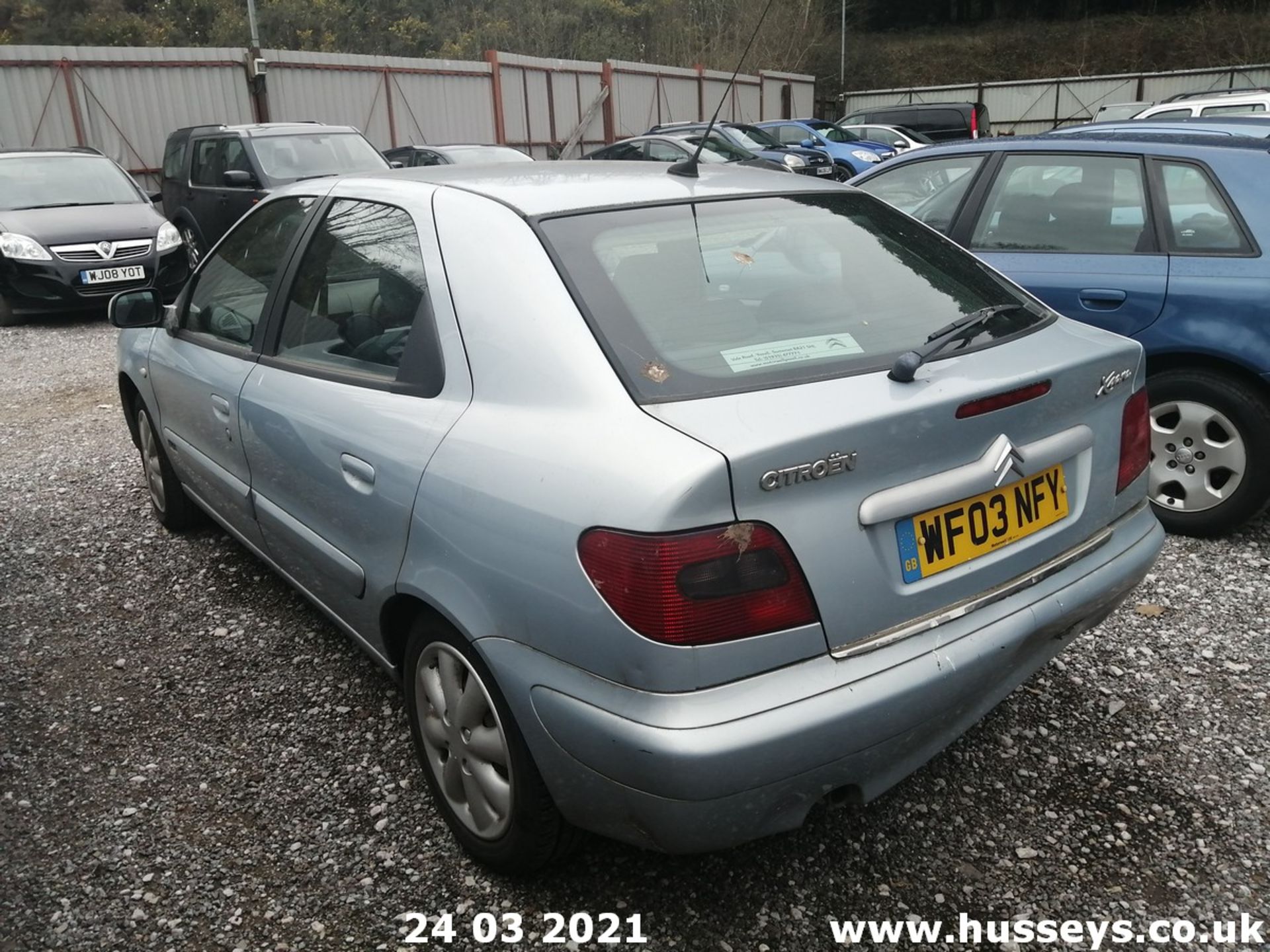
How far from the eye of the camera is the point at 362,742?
115 inches

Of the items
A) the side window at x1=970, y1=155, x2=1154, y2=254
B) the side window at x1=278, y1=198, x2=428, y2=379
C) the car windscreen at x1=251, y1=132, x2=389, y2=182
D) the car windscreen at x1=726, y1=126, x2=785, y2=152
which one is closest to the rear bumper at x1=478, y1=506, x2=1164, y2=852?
the side window at x1=278, y1=198, x2=428, y2=379

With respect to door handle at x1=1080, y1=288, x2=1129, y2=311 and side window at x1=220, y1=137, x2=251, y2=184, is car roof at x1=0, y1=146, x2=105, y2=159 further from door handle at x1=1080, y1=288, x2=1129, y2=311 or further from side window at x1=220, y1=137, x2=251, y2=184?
door handle at x1=1080, y1=288, x2=1129, y2=311

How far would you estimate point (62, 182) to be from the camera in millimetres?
10305

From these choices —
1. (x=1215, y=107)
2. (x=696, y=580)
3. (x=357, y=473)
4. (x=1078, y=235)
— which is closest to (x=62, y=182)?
(x=357, y=473)

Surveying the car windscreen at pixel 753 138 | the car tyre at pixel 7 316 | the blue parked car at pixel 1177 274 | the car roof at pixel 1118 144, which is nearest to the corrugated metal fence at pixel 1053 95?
the car windscreen at pixel 753 138

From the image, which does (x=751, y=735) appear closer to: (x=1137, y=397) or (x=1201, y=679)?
(x=1137, y=397)

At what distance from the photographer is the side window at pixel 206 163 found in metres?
11.6

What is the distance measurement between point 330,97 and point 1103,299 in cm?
1770

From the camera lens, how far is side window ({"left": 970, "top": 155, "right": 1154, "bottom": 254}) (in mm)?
4258

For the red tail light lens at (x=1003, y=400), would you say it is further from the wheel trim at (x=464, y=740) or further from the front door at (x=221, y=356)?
the front door at (x=221, y=356)

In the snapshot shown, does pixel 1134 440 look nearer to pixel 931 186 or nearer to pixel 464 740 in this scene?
pixel 464 740

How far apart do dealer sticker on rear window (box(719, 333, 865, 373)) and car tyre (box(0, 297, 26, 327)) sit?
385 inches

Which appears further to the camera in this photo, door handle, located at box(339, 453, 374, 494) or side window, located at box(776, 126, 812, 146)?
side window, located at box(776, 126, 812, 146)

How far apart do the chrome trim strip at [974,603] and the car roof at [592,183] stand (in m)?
1.19
